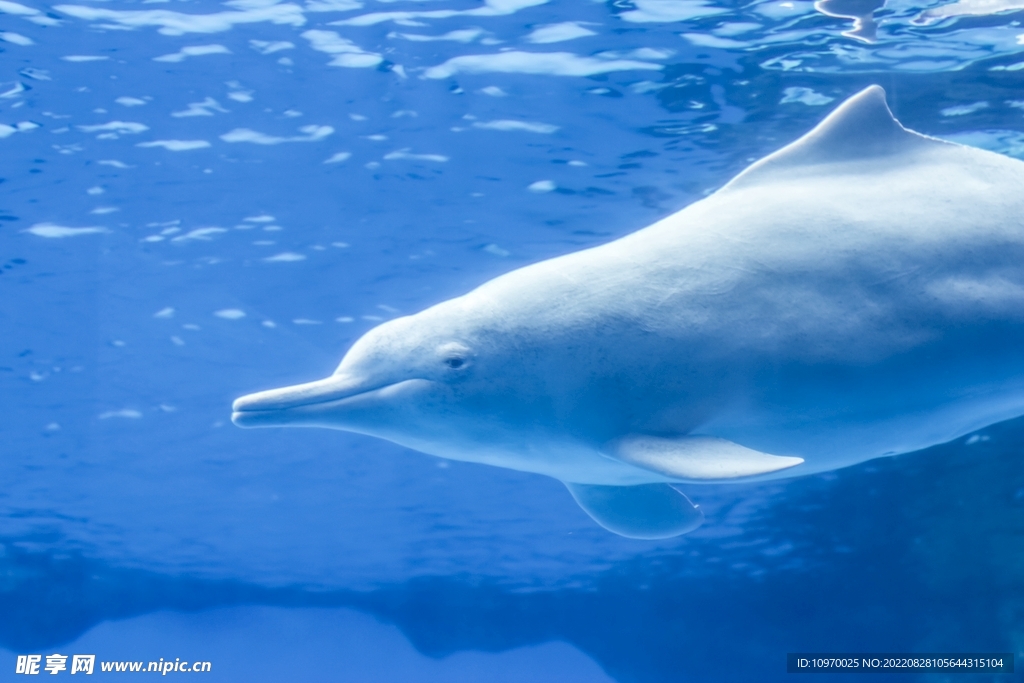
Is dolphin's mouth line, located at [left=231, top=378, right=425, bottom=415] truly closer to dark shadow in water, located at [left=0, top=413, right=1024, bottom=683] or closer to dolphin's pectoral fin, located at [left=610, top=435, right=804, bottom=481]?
dolphin's pectoral fin, located at [left=610, top=435, right=804, bottom=481]

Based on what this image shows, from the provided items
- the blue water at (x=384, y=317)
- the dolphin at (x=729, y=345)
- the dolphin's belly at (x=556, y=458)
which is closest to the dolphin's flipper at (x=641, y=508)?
the dolphin's belly at (x=556, y=458)

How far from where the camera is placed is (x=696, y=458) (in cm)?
342

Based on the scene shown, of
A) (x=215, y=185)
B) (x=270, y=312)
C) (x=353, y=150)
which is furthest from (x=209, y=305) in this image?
(x=353, y=150)

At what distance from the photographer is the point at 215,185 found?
1069cm

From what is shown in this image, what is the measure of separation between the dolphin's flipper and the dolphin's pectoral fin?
1.39 metres

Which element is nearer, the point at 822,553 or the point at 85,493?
the point at 85,493

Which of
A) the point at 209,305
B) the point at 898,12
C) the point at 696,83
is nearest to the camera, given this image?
the point at 898,12

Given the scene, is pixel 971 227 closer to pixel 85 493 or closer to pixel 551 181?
pixel 551 181

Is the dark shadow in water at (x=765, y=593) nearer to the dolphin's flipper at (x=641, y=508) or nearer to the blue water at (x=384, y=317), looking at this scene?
the blue water at (x=384, y=317)

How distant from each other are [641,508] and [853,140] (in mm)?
2520

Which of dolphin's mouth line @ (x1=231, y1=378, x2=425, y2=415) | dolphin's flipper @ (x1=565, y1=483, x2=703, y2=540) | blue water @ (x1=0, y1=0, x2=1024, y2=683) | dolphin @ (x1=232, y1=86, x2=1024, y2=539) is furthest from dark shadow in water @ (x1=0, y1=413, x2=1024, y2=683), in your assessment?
dolphin's mouth line @ (x1=231, y1=378, x2=425, y2=415)

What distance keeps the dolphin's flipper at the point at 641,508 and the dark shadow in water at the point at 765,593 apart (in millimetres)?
14803

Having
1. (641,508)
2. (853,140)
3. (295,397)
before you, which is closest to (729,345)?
(853,140)

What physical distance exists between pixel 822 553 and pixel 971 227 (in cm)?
2036
